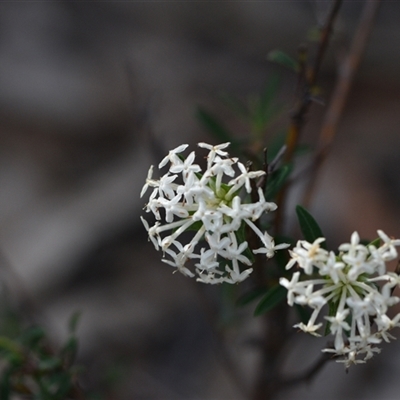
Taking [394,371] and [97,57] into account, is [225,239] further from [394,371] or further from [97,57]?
[97,57]

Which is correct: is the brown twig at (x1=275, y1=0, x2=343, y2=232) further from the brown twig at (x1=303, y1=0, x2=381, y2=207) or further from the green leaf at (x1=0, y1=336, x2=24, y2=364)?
the green leaf at (x1=0, y1=336, x2=24, y2=364)

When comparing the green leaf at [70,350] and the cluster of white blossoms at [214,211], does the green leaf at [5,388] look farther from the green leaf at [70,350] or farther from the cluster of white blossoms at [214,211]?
the cluster of white blossoms at [214,211]

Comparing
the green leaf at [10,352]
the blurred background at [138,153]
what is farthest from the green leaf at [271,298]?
the blurred background at [138,153]

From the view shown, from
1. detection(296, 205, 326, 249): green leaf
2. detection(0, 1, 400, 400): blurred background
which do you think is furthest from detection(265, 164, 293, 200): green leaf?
detection(0, 1, 400, 400): blurred background

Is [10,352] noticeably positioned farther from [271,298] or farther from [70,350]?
[271,298]

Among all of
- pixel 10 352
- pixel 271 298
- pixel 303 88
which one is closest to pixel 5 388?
pixel 10 352

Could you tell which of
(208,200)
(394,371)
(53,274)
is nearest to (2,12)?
(53,274)
